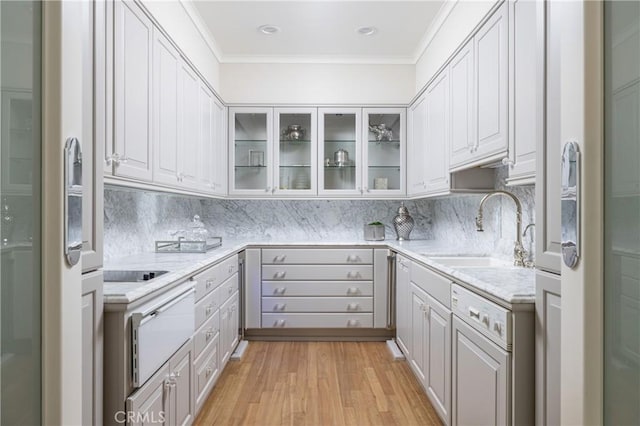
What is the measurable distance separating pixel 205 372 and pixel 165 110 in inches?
60.7

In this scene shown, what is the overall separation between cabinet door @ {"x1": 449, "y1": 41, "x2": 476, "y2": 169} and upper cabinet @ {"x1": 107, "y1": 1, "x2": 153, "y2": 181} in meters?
1.79

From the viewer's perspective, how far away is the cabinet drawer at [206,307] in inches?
83.2

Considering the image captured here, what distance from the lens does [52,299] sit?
0.62 metres

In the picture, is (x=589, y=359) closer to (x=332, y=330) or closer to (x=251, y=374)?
(x=251, y=374)

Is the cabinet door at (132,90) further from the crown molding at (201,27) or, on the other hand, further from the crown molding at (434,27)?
the crown molding at (434,27)

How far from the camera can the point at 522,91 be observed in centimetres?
168

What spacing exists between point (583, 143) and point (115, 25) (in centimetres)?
180

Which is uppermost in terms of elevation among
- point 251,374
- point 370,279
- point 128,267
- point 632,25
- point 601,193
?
point 632,25

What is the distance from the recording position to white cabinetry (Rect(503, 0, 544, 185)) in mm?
1582

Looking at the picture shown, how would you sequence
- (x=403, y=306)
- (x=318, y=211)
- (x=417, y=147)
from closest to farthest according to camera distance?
(x=403, y=306)
(x=417, y=147)
(x=318, y=211)

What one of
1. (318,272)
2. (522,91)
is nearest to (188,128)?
(318,272)

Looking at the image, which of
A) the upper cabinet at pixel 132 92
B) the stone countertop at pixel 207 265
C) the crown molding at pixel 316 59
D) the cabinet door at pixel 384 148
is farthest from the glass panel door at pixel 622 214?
the crown molding at pixel 316 59

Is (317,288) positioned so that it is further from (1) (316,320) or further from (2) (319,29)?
(2) (319,29)

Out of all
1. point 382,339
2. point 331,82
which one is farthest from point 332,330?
point 331,82
